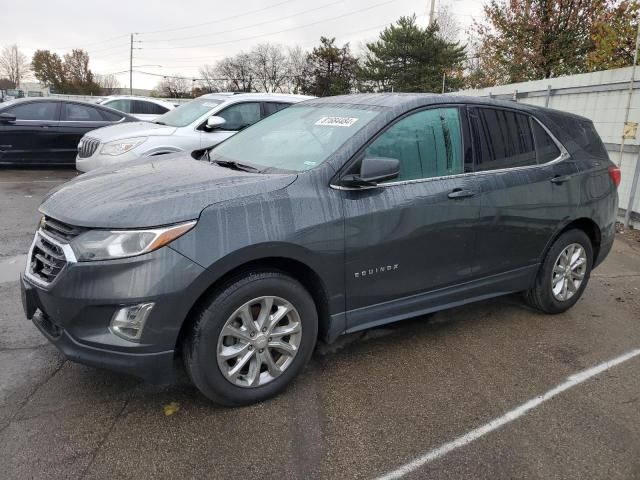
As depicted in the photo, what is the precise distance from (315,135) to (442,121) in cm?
89

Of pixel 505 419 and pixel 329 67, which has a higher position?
pixel 329 67

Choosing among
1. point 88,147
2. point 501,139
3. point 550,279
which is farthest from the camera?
point 88,147

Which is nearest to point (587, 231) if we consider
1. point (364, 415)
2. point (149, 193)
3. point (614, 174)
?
point (614, 174)

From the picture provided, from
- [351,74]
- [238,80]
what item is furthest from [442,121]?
[238,80]

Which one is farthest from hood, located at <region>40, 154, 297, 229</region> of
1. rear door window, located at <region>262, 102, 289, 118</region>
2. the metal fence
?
the metal fence

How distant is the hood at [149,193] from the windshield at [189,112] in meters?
4.93

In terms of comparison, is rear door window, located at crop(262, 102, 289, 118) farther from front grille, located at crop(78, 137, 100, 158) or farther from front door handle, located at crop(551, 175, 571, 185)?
front door handle, located at crop(551, 175, 571, 185)

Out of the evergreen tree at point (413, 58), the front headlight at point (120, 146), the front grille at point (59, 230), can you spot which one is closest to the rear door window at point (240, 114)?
the front headlight at point (120, 146)

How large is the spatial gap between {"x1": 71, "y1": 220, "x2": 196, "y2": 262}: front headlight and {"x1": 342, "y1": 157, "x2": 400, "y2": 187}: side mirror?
1059 millimetres

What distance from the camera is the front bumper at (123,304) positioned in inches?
93.6

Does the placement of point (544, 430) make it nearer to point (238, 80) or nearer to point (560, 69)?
point (560, 69)

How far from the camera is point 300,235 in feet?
9.04

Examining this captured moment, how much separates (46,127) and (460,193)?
9.46 meters

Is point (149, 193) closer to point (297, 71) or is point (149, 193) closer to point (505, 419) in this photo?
point (505, 419)
